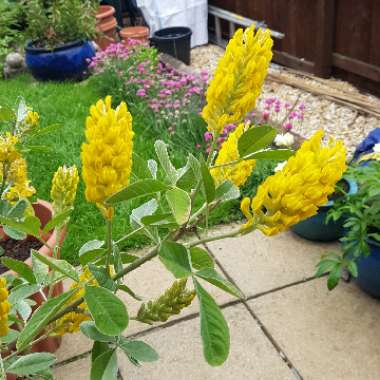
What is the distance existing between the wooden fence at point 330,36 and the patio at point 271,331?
261 centimetres

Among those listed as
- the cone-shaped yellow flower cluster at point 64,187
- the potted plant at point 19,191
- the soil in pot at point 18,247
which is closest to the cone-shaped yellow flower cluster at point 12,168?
the potted plant at point 19,191

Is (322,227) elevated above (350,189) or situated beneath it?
situated beneath

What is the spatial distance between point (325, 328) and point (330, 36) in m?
3.40

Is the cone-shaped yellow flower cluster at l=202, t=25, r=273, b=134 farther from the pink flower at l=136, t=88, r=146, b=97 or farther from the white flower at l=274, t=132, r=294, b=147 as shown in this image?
the pink flower at l=136, t=88, r=146, b=97

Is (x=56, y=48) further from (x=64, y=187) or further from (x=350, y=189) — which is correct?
(x=64, y=187)

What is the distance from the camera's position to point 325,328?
2.44 meters

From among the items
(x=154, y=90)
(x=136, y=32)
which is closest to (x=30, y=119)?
(x=154, y=90)

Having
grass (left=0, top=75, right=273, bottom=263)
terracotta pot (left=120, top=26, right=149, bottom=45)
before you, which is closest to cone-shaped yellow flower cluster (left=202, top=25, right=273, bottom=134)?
grass (left=0, top=75, right=273, bottom=263)

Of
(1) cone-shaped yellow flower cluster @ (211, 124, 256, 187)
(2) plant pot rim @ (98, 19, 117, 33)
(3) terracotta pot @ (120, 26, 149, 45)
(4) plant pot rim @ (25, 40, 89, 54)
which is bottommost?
(3) terracotta pot @ (120, 26, 149, 45)

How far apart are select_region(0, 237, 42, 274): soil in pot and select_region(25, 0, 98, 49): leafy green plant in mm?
3854

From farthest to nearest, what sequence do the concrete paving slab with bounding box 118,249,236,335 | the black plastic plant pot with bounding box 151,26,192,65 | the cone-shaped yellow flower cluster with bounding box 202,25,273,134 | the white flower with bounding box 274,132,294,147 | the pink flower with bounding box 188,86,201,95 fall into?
1. the black plastic plant pot with bounding box 151,26,192,65
2. the pink flower with bounding box 188,86,201,95
3. the white flower with bounding box 274,132,294,147
4. the concrete paving slab with bounding box 118,249,236,335
5. the cone-shaped yellow flower cluster with bounding box 202,25,273,134

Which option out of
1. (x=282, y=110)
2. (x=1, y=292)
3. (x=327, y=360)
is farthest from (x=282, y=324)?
(x=282, y=110)

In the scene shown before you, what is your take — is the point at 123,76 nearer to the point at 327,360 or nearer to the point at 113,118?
the point at 327,360

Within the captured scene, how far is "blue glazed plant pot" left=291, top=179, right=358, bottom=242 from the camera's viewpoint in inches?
113
